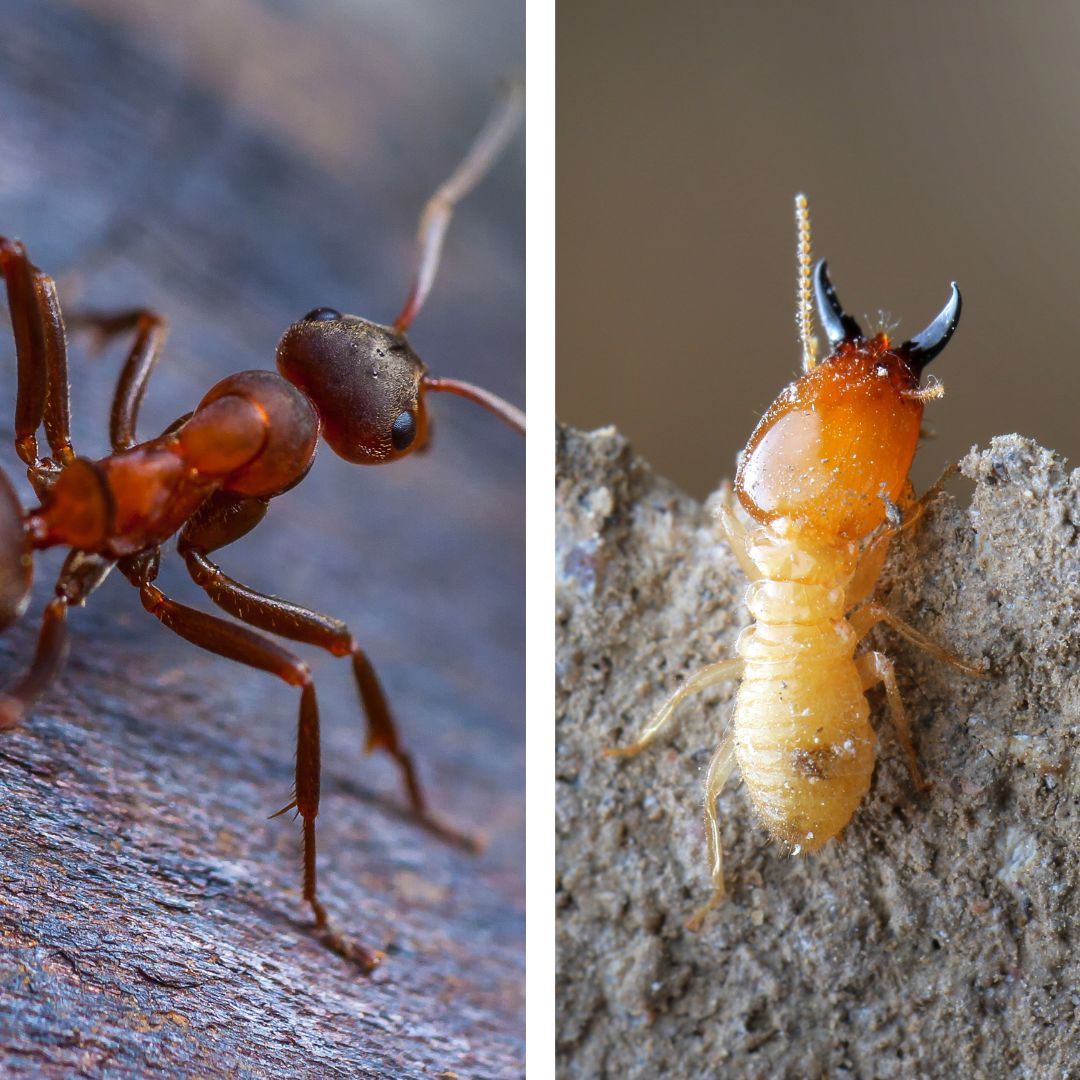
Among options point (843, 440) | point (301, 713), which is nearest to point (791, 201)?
point (843, 440)

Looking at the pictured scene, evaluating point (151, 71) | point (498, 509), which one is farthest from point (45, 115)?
point (498, 509)

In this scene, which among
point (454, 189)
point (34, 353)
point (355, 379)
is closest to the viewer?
point (34, 353)

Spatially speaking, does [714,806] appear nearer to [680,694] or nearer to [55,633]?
[680,694]

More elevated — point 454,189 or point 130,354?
point 454,189

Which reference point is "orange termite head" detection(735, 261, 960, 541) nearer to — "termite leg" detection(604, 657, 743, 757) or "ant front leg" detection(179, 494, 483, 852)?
"termite leg" detection(604, 657, 743, 757)

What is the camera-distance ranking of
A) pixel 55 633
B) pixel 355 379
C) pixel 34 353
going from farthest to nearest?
pixel 355 379 < pixel 34 353 < pixel 55 633
